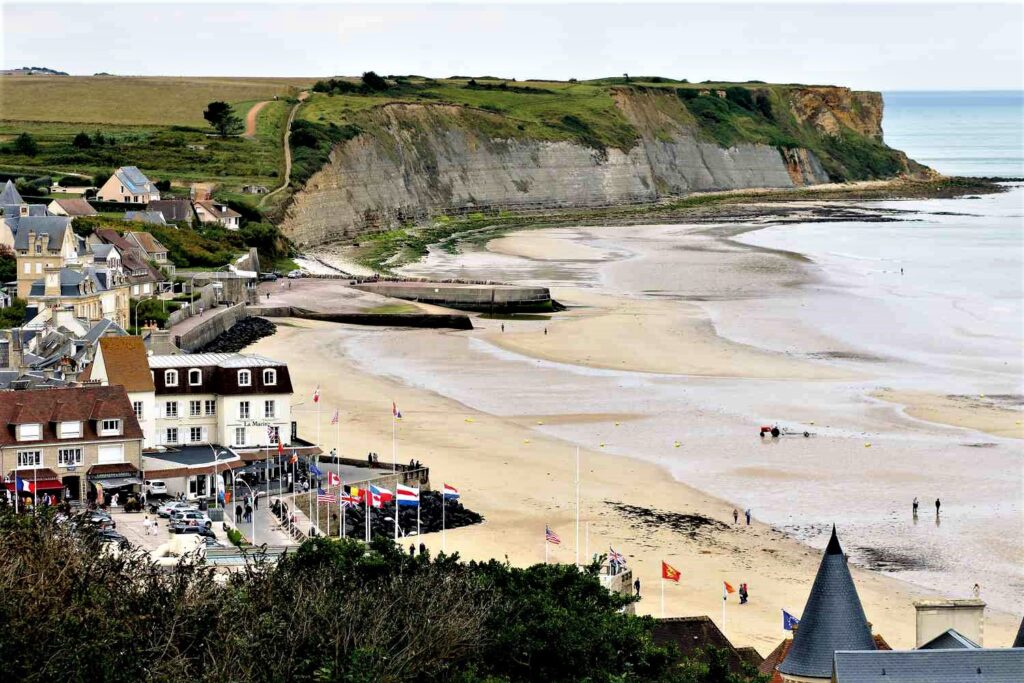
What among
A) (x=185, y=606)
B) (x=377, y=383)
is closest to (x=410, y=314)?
(x=377, y=383)

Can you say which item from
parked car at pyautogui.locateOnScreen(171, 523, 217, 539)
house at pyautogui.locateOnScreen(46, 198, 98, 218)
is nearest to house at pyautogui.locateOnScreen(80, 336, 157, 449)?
parked car at pyautogui.locateOnScreen(171, 523, 217, 539)

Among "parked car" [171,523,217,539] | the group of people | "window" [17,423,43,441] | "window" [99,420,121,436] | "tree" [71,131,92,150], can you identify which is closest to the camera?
"parked car" [171,523,217,539]

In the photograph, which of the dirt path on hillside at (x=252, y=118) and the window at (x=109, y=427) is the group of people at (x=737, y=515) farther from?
the dirt path on hillside at (x=252, y=118)

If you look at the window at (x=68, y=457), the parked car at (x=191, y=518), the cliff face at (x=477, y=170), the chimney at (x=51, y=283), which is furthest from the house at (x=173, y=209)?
the parked car at (x=191, y=518)

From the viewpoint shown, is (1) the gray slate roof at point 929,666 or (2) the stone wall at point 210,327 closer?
(1) the gray slate roof at point 929,666

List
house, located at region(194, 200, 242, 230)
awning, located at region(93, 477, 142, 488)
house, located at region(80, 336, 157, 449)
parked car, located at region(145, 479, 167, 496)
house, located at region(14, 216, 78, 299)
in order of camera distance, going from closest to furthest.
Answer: awning, located at region(93, 477, 142, 488) < parked car, located at region(145, 479, 167, 496) < house, located at region(80, 336, 157, 449) < house, located at region(14, 216, 78, 299) < house, located at region(194, 200, 242, 230)

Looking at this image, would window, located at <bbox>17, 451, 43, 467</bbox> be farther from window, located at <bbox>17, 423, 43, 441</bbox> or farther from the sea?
the sea
